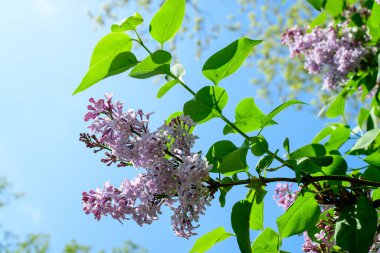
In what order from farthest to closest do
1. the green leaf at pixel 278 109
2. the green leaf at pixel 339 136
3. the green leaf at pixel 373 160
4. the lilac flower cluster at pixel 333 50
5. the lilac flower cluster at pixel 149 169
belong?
the lilac flower cluster at pixel 333 50
the green leaf at pixel 339 136
the green leaf at pixel 373 160
the green leaf at pixel 278 109
the lilac flower cluster at pixel 149 169

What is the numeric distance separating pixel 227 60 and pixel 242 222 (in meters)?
0.52

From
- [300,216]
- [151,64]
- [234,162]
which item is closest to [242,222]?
[234,162]

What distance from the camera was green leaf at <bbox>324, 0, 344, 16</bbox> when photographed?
347cm

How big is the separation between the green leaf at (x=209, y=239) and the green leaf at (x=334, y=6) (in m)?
2.42

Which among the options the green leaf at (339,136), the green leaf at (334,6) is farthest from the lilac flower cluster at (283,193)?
the green leaf at (334,6)

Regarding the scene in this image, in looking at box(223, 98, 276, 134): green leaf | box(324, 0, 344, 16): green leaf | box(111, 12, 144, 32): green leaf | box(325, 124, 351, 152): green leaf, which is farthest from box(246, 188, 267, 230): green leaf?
box(324, 0, 344, 16): green leaf

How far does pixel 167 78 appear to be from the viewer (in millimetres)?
1554

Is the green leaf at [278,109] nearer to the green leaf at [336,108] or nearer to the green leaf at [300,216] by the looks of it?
the green leaf at [300,216]

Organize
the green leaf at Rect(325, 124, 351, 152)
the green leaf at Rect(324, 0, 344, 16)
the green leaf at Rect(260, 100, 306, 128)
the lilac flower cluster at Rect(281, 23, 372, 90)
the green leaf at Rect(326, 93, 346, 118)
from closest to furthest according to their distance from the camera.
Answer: the green leaf at Rect(260, 100, 306, 128) → the green leaf at Rect(325, 124, 351, 152) → the green leaf at Rect(326, 93, 346, 118) → the lilac flower cluster at Rect(281, 23, 372, 90) → the green leaf at Rect(324, 0, 344, 16)

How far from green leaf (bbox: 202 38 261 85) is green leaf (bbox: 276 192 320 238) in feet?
1.64

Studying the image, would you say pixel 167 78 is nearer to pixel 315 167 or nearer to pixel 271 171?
pixel 271 171

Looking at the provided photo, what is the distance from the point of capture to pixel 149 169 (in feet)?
Result: 4.20

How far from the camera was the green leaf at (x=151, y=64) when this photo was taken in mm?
1355

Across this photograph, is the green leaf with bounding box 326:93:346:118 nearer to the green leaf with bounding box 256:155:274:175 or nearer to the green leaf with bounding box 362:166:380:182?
the green leaf with bounding box 362:166:380:182
